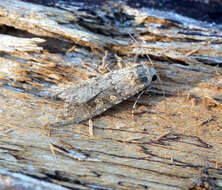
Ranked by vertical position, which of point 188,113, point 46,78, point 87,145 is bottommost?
point 87,145

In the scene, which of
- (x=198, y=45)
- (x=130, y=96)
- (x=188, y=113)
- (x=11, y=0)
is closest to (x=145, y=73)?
(x=130, y=96)

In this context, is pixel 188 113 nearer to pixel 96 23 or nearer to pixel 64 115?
pixel 64 115

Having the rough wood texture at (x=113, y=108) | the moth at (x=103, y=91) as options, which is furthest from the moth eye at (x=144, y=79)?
the rough wood texture at (x=113, y=108)

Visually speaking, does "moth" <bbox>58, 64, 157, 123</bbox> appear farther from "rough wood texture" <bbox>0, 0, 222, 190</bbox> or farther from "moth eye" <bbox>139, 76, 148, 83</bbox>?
"rough wood texture" <bbox>0, 0, 222, 190</bbox>

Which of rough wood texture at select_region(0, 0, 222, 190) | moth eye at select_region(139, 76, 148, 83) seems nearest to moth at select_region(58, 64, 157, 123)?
moth eye at select_region(139, 76, 148, 83)

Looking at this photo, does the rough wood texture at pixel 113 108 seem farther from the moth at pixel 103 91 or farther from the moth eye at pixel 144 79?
the moth eye at pixel 144 79

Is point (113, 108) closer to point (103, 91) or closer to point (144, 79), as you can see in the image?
point (103, 91)
